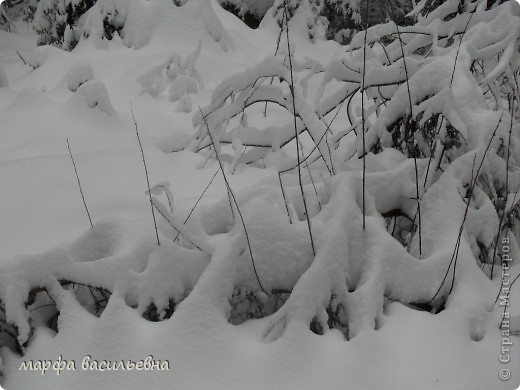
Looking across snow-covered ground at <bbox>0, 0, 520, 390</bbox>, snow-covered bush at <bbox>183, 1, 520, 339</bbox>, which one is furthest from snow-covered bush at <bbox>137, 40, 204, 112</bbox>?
snow-covered bush at <bbox>183, 1, 520, 339</bbox>

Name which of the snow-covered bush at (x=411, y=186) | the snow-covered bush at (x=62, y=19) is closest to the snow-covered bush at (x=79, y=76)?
the snow-covered bush at (x=411, y=186)

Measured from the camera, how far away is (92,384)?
1.28 metres

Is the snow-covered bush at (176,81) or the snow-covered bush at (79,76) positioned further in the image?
the snow-covered bush at (176,81)

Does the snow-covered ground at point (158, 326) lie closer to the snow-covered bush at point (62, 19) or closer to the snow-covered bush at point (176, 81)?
the snow-covered bush at point (176, 81)

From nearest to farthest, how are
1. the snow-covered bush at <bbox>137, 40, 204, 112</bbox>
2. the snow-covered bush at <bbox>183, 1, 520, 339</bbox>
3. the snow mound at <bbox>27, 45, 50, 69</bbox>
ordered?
the snow-covered bush at <bbox>183, 1, 520, 339</bbox>
the snow-covered bush at <bbox>137, 40, 204, 112</bbox>
the snow mound at <bbox>27, 45, 50, 69</bbox>

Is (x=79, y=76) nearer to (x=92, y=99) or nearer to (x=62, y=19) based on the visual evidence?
(x=92, y=99)

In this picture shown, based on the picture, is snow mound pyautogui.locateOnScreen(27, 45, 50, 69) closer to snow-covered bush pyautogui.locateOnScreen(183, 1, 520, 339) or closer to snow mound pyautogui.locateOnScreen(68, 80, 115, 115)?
snow mound pyautogui.locateOnScreen(68, 80, 115, 115)

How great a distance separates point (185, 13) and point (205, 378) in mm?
6307

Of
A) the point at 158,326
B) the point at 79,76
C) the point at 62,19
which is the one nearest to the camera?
the point at 158,326

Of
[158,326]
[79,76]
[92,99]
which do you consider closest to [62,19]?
[79,76]

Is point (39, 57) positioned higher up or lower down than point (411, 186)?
lower down

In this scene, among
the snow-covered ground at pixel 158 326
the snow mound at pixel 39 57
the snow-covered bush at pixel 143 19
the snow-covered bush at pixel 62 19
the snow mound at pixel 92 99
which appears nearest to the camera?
the snow-covered ground at pixel 158 326

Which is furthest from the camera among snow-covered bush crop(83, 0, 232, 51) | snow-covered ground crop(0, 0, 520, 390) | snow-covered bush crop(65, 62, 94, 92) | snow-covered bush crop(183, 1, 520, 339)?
snow-covered bush crop(83, 0, 232, 51)

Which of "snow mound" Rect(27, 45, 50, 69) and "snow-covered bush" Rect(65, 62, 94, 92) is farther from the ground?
"snow-covered bush" Rect(65, 62, 94, 92)
